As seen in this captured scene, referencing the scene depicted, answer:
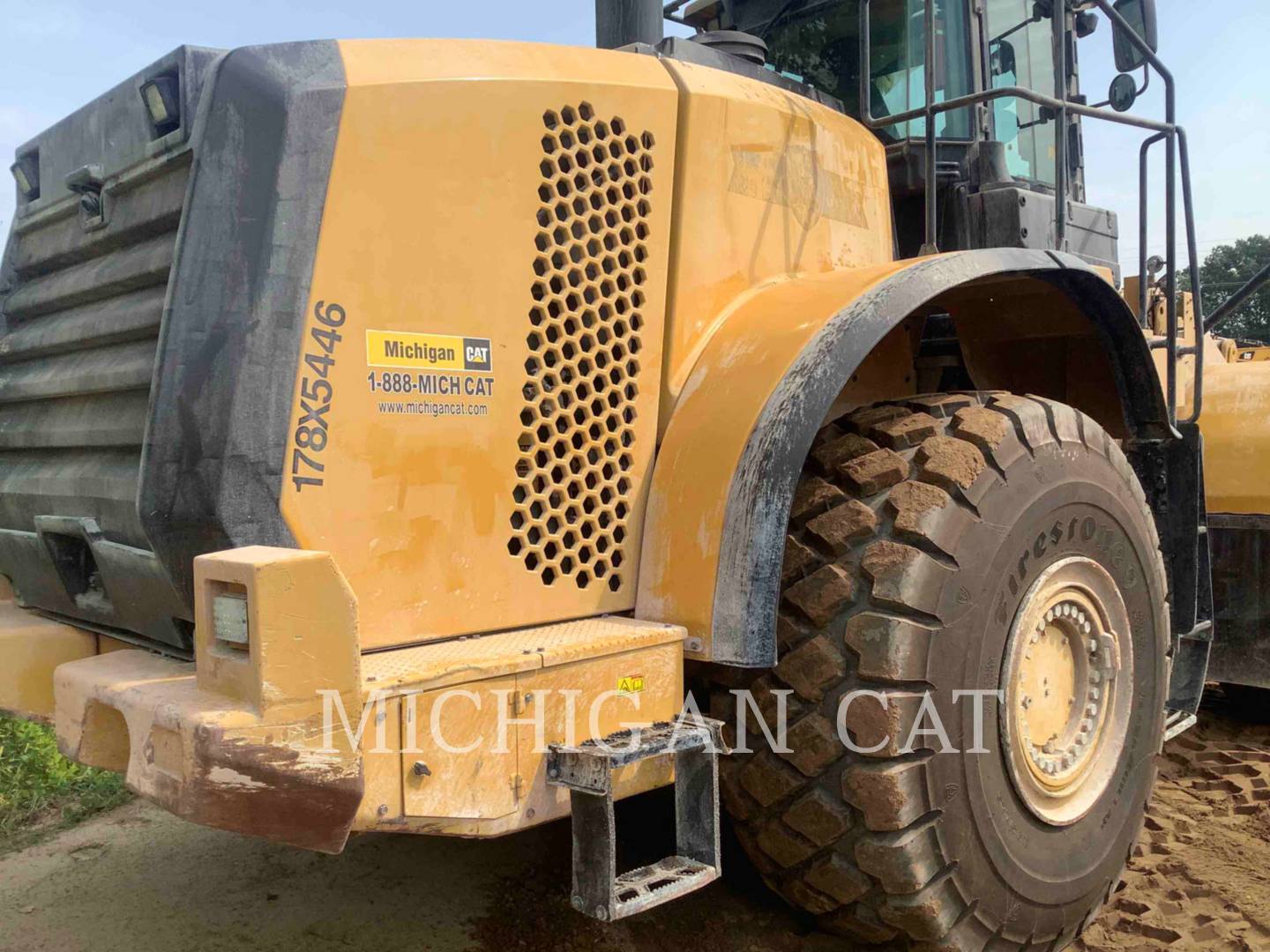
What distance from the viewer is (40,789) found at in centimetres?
453

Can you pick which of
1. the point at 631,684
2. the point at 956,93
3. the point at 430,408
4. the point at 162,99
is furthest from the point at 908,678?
the point at 956,93

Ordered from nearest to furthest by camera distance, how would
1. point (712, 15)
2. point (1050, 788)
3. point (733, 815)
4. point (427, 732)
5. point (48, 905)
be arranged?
point (427, 732) < point (733, 815) < point (1050, 788) < point (48, 905) < point (712, 15)

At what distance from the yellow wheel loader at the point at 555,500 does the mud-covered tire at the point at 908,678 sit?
0.04ft

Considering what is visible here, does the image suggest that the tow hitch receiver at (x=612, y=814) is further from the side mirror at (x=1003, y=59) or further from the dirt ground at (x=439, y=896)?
the side mirror at (x=1003, y=59)

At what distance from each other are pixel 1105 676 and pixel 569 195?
2.03 meters

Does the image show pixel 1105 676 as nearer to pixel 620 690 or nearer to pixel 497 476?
pixel 620 690

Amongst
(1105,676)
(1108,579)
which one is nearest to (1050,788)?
(1105,676)

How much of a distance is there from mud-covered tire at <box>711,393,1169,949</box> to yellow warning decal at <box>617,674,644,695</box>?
0.31 metres

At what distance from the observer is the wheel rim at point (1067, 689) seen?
286 cm

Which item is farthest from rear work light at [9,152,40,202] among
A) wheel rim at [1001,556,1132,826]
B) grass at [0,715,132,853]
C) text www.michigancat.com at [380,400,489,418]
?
wheel rim at [1001,556,1132,826]

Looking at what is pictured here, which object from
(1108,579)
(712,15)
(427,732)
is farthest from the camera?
(712,15)

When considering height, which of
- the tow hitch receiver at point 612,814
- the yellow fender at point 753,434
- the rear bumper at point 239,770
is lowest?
the tow hitch receiver at point 612,814

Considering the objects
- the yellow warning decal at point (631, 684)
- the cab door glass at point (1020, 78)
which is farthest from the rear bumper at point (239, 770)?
the cab door glass at point (1020, 78)

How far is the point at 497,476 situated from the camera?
2.50m
